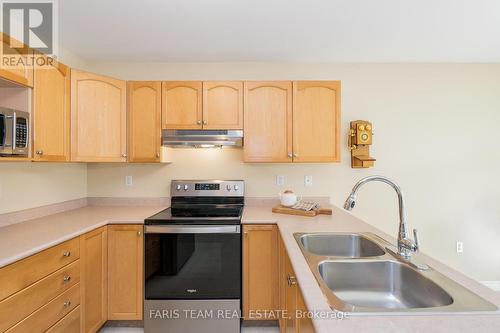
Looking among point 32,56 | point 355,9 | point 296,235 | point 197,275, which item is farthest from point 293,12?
point 197,275

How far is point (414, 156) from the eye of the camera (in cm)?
284

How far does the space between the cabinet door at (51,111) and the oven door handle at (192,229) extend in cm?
89

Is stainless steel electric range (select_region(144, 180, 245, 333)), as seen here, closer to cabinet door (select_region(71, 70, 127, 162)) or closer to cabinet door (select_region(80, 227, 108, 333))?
cabinet door (select_region(80, 227, 108, 333))

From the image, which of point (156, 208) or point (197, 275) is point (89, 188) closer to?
point (156, 208)

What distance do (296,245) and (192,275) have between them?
41.2 inches

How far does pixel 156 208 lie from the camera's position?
270 cm

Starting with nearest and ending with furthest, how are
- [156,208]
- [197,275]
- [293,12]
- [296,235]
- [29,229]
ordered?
1. [296,235]
2. [29,229]
3. [293,12]
4. [197,275]
5. [156,208]

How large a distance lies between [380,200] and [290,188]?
0.97m

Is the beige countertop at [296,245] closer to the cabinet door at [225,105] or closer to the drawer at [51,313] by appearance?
the drawer at [51,313]

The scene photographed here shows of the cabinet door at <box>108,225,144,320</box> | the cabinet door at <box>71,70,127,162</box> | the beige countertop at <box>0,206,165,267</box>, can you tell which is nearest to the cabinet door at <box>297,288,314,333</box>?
the beige countertop at <box>0,206,165,267</box>

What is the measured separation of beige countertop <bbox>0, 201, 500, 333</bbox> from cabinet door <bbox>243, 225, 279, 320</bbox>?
0.16m

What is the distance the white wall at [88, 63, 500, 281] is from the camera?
283 centimetres

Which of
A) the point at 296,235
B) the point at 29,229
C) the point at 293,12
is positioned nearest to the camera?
the point at 296,235

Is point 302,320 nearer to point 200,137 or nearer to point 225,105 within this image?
point 200,137
